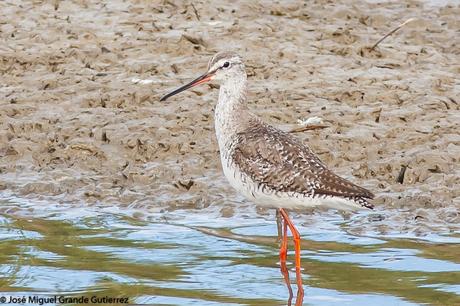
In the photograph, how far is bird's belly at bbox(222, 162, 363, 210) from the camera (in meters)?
8.95

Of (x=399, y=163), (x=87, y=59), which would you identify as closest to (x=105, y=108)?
(x=87, y=59)

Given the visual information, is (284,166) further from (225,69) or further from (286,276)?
(225,69)

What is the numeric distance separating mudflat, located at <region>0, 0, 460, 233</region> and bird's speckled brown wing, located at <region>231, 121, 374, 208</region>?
1081 millimetres

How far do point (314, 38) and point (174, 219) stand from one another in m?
4.21

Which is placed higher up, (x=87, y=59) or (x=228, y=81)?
(x=228, y=81)

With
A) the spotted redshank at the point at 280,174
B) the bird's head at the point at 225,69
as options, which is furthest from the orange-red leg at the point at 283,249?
the bird's head at the point at 225,69

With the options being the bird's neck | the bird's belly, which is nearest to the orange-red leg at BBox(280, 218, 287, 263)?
the bird's belly

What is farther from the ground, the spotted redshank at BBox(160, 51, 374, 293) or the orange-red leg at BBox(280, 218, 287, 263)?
the spotted redshank at BBox(160, 51, 374, 293)

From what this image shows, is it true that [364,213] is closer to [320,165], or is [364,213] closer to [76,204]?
[320,165]

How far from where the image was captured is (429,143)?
11.2 meters

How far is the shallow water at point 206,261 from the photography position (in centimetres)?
841

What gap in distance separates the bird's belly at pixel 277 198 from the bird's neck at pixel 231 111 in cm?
43

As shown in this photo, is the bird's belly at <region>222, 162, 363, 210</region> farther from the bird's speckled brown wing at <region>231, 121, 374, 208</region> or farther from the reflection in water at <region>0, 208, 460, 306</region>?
the reflection in water at <region>0, 208, 460, 306</region>

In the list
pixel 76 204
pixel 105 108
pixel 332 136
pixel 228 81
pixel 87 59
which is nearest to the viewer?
pixel 228 81
